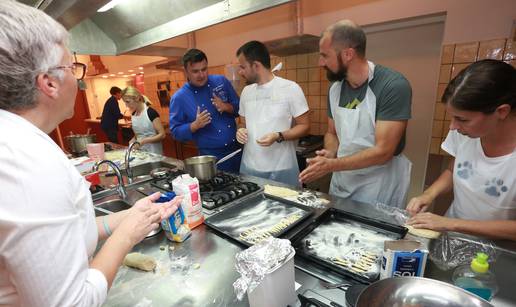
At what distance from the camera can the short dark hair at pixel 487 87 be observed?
0.85 meters

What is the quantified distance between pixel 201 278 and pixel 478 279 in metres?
0.82

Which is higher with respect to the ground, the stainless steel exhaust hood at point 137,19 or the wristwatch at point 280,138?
the stainless steel exhaust hood at point 137,19

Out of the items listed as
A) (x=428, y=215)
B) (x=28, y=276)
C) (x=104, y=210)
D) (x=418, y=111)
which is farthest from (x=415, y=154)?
(x=28, y=276)

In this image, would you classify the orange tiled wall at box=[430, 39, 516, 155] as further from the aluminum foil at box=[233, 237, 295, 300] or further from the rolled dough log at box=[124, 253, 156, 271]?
the rolled dough log at box=[124, 253, 156, 271]

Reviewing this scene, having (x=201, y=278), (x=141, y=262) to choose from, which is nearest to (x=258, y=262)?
(x=201, y=278)

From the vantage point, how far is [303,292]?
73cm

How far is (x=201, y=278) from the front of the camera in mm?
845

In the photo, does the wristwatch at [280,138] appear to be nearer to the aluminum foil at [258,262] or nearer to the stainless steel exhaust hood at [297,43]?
the stainless steel exhaust hood at [297,43]

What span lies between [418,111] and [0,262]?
9.74 ft

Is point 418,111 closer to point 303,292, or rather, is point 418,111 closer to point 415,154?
point 415,154

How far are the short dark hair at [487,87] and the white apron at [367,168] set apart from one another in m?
0.52

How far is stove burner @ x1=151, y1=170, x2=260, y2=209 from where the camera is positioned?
1358 millimetres

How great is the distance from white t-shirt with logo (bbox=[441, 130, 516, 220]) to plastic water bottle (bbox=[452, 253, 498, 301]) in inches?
13.5

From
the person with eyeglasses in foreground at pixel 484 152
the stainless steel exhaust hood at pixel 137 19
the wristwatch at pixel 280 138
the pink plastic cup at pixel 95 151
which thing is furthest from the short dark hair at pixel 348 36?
the pink plastic cup at pixel 95 151
